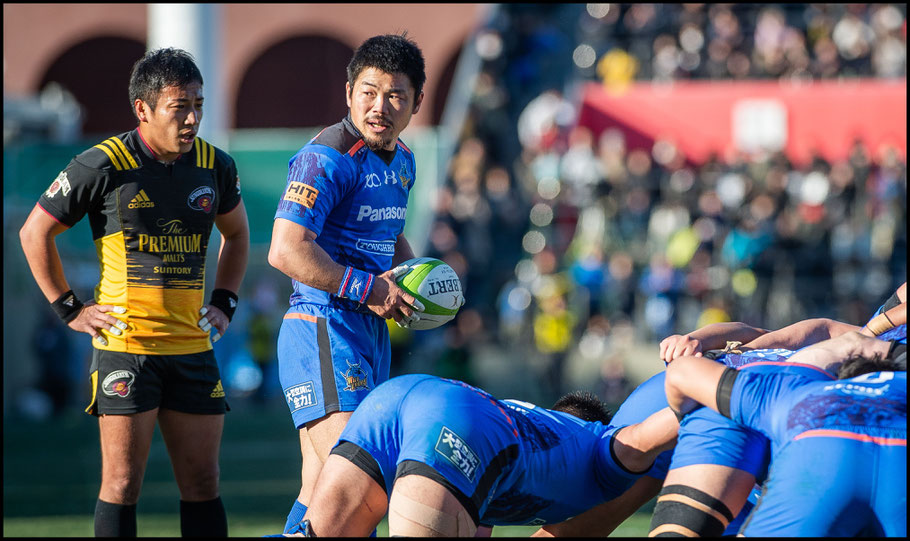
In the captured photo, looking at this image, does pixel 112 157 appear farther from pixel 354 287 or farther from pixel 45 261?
pixel 354 287

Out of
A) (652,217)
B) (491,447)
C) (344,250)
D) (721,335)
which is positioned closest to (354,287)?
(344,250)

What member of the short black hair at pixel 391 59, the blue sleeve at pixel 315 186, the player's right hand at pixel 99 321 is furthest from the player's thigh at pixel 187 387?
the short black hair at pixel 391 59

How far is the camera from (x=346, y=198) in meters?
4.61

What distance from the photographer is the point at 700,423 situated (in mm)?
3943

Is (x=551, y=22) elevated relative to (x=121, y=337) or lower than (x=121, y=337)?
elevated

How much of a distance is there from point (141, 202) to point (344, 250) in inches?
37.4

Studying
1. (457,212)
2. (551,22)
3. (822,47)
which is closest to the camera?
(457,212)

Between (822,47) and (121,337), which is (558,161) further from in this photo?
(121,337)

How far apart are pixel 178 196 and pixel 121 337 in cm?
67

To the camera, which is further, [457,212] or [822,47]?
[822,47]

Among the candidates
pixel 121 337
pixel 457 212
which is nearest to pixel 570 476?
pixel 121 337

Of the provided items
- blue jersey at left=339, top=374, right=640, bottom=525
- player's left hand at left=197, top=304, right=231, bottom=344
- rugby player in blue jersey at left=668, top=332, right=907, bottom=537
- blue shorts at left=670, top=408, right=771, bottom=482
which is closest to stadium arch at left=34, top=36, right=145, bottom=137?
player's left hand at left=197, top=304, right=231, bottom=344

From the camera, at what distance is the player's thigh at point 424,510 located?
3.72m

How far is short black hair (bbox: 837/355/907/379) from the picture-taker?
401 centimetres
